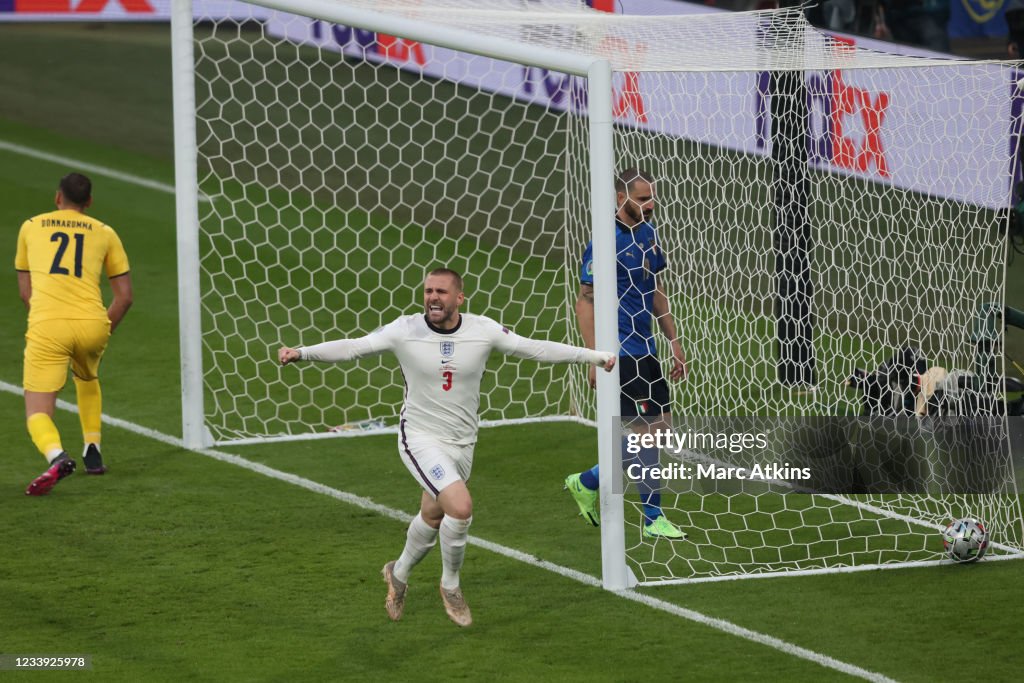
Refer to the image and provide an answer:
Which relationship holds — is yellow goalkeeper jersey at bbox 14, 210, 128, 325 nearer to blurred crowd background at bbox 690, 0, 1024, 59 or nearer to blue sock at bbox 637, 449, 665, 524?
blue sock at bbox 637, 449, 665, 524

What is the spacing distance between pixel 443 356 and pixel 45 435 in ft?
10.1

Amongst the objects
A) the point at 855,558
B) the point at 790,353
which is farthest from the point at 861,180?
the point at 855,558

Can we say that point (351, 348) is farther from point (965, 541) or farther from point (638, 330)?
point (965, 541)

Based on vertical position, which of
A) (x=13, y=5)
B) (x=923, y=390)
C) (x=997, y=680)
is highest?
(x=13, y=5)

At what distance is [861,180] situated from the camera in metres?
11.7

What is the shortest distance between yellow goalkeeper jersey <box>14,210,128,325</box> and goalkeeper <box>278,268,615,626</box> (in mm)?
2646

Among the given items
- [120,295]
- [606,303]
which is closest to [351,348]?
[606,303]

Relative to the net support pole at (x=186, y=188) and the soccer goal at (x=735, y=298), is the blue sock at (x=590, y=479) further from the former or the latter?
the net support pole at (x=186, y=188)

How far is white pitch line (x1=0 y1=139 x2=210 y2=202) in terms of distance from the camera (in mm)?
18000

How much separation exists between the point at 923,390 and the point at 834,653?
2.81 m

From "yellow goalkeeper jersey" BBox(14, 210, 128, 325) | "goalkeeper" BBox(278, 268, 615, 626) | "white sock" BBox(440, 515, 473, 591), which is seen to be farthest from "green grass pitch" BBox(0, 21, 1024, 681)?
"yellow goalkeeper jersey" BBox(14, 210, 128, 325)

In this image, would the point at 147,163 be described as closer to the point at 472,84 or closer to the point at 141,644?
the point at 472,84

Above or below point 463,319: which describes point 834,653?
below

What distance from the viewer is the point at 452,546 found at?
7.00 meters
